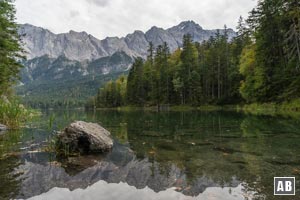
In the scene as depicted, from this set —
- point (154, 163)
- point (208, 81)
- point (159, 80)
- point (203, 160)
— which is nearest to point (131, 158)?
point (154, 163)

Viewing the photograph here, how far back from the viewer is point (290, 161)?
8.87m

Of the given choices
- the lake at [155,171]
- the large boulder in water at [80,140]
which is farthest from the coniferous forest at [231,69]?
the large boulder in water at [80,140]

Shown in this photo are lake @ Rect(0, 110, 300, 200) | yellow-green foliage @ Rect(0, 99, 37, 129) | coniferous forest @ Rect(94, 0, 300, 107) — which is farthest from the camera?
coniferous forest @ Rect(94, 0, 300, 107)

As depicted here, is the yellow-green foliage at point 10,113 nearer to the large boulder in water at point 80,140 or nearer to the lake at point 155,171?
the lake at point 155,171

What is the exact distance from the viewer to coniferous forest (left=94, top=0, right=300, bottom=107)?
134ft

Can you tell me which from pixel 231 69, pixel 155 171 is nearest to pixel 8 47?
pixel 155 171

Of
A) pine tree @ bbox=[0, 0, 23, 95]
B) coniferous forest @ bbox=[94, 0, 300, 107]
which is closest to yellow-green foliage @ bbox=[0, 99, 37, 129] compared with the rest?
pine tree @ bbox=[0, 0, 23, 95]

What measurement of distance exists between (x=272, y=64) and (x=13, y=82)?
3841 centimetres

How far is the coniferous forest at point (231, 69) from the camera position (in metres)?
Result: 40.9

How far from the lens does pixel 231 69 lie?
67.3 m

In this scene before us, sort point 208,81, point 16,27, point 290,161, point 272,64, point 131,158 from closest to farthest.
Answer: point 290,161
point 131,158
point 16,27
point 272,64
point 208,81

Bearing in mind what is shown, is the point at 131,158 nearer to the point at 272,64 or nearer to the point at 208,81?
Result: the point at 272,64

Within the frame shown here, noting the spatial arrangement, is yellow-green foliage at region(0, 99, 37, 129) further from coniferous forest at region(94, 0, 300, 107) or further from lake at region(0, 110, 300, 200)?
coniferous forest at region(94, 0, 300, 107)

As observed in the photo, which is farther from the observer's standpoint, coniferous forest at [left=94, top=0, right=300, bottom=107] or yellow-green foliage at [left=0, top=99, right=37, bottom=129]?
coniferous forest at [left=94, top=0, right=300, bottom=107]
